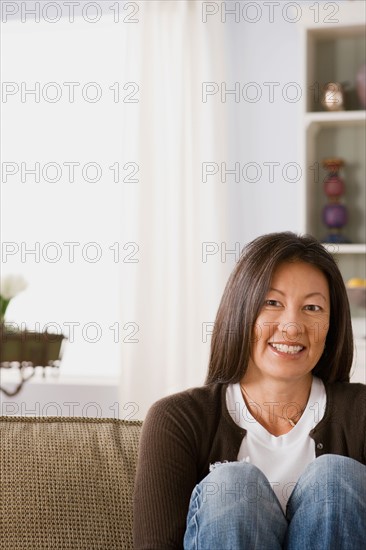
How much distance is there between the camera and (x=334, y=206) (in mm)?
3629

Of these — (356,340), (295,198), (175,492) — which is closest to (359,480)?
(175,492)

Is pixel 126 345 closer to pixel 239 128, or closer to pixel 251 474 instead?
pixel 239 128

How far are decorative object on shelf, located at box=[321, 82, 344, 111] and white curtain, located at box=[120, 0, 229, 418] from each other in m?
0.55

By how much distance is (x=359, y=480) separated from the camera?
152 cm

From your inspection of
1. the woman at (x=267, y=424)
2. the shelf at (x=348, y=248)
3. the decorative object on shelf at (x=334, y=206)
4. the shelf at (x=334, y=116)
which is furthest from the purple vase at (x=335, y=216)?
the woman at (x=267, y=424)

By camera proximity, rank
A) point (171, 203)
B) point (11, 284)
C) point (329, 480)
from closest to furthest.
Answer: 1. point (329, 480)
2. point (11, 284)
3. point (171, 203)

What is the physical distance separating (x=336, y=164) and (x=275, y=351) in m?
2.01

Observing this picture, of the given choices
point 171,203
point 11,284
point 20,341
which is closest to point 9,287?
point 11,284

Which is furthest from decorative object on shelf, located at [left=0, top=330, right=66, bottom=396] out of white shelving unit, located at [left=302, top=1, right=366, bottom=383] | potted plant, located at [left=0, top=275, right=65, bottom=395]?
white shelving unit, located at [left=302, top=1, right=366, bottom=383]

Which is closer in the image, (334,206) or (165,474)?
(165,474)

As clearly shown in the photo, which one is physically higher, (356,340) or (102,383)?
(356,340)

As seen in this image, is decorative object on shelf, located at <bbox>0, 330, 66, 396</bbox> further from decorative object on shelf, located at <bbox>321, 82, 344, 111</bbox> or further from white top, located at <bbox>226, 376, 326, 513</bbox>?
white top, located at <bbox>226, 376, 326, 513</bbox>

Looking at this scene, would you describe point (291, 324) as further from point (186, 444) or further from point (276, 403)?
point (186, 444)

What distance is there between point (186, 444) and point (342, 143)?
2349 millimetres
